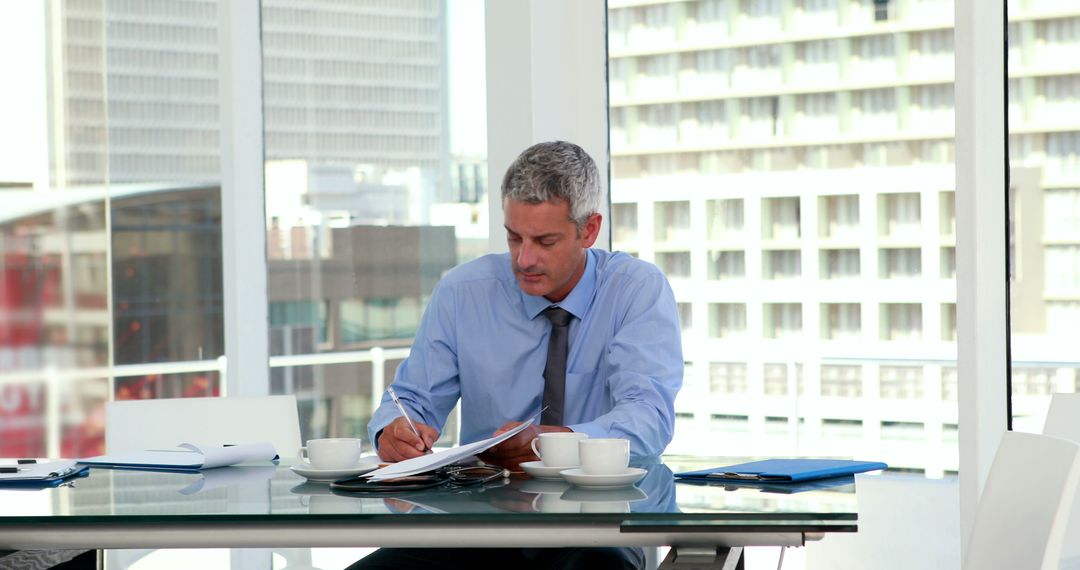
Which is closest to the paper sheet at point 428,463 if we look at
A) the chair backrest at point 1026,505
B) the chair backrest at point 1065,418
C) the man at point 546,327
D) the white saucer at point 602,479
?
the white saucer at point 602,479

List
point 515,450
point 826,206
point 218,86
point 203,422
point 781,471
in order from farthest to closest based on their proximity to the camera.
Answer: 1. point 218,86
2. point 826,206
3. point 203,422
4. point 515,450
5. point 781,471

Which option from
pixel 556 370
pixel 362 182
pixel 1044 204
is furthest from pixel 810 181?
pixel 362 182

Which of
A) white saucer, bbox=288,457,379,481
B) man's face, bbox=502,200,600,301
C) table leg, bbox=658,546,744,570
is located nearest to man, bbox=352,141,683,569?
man's face, bbox=502,200,600,301

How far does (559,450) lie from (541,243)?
0.67 m

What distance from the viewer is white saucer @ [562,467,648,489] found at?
169 cm

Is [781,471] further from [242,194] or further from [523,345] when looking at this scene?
[242,194]

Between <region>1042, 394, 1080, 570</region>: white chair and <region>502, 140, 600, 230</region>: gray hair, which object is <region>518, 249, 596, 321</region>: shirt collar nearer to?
<region>502, 140, 600, 230</region>: gray hair

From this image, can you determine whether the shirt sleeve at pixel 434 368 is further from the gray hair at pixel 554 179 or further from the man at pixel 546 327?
the gray hair at pixel 554 179

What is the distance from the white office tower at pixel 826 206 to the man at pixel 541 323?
81 cm

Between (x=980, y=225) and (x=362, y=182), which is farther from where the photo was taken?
(x=362, y=182)

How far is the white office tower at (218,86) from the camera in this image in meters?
3.76

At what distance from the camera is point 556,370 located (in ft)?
8.02

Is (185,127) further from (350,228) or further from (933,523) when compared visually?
(933,523)

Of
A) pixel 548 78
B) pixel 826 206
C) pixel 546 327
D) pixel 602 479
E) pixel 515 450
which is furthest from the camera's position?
pixel 548 78
